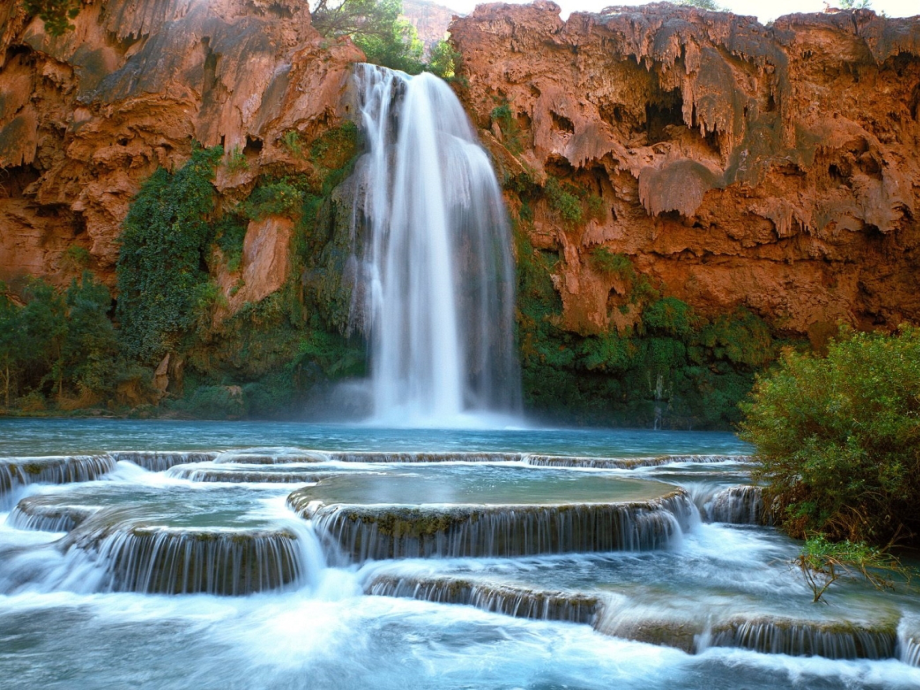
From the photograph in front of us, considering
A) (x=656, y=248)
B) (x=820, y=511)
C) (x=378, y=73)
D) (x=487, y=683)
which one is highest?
(x=378, y=73)

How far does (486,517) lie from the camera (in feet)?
26.1

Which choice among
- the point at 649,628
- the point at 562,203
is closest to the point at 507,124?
the point at 562,203

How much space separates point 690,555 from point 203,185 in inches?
990

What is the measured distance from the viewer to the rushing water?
5.42 meters

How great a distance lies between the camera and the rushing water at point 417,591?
5422 millimetres

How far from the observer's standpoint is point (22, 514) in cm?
859

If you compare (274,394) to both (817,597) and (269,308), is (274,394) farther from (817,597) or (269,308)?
(817,597)

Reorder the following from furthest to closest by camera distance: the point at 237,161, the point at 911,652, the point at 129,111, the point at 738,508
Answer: the point at 129,111 < the point at 237,161 < the point at 738,508 < the point at 911,652

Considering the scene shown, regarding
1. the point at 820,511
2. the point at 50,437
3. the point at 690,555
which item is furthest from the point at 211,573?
the point at 50,437

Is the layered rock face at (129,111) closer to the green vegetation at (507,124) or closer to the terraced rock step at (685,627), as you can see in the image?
the green vegetation at (507,124)

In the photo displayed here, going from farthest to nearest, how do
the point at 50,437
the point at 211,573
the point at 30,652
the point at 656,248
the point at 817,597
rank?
1. the point at 656,248
2. the point at 50,437
3. the point at 211,573
4. the point at 817,597
5. the point at 30,652

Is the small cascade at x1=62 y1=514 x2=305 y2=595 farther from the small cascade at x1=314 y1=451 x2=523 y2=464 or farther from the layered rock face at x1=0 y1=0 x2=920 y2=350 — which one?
the layered rock face at x1=0 y1=0 x2=920 y2=350

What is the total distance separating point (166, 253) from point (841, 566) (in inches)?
1045

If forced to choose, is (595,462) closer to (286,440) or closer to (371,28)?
(286,440)
